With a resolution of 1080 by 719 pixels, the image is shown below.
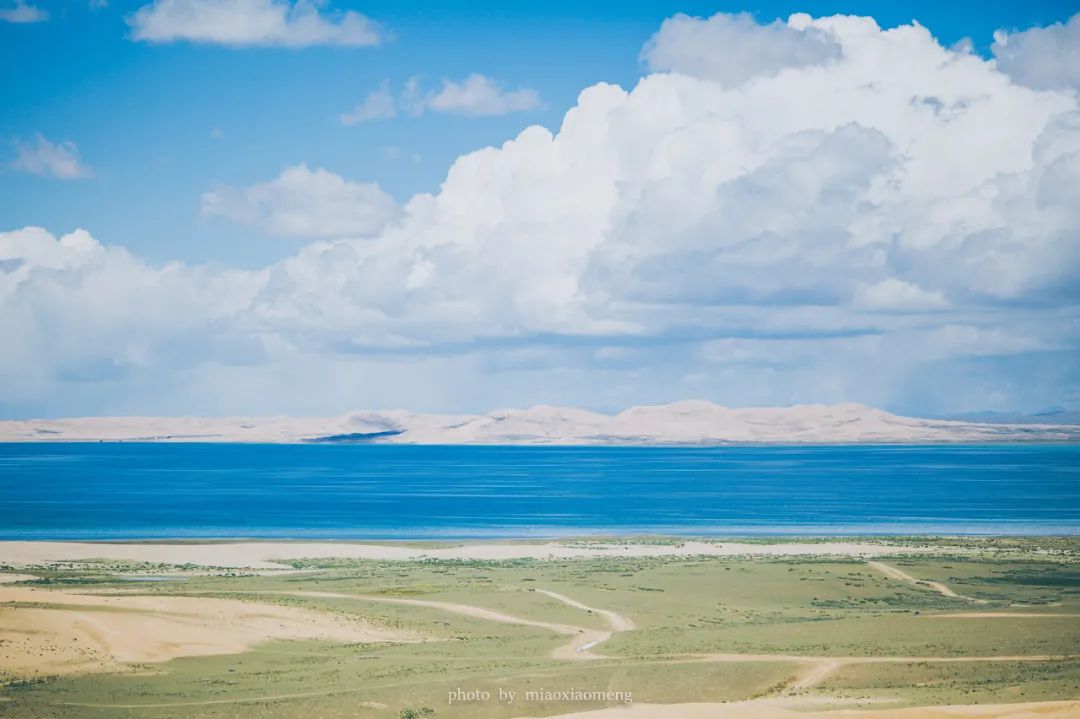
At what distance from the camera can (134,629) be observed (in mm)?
Answer: 41656

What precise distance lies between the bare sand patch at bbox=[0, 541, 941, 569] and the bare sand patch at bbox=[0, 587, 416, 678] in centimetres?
2409

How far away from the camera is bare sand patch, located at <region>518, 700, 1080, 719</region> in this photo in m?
27.2

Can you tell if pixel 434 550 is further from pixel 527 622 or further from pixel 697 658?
pixel 697 658

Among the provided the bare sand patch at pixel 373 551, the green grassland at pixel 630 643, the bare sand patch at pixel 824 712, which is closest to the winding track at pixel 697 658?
the green grassland at pixel 630 643

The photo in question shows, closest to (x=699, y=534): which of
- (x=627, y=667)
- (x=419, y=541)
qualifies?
(x=419, y=541)

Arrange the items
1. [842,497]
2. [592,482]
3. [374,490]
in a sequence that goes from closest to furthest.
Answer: [842,497] → [374,490] → [592,482]

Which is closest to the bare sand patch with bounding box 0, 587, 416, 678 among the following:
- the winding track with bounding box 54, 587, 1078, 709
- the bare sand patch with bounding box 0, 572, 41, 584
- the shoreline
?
the winding track with bounding box 54, 587, 1078, 709

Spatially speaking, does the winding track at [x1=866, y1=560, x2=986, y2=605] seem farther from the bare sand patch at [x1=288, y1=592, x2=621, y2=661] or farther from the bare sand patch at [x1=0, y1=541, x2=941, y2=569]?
the bare sand patch at [x1=288, y1=592, x2=621, y2=661]

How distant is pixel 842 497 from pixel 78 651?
374ft

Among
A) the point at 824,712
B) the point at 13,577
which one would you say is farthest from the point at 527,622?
the point at 13,577

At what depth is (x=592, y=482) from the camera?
184 metres

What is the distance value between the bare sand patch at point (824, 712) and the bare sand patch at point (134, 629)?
16852 millimetres

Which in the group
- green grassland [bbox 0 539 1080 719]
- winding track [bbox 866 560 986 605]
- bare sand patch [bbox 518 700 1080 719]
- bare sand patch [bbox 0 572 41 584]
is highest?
bare sand patch [bbox 518 700 1080 719]

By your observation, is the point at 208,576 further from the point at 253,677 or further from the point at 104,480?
the point at 104,480
